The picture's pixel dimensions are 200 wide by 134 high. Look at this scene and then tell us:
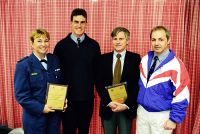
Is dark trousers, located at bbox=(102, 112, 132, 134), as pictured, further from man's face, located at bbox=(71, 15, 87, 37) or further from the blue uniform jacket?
man's face, located at bbox=(71, 15, 87, 37)

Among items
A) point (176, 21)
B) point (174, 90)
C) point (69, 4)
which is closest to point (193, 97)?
point (176, 21)

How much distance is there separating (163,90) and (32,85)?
1130 millimetres

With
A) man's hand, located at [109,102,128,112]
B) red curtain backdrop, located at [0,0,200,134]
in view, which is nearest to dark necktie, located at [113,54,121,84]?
man's hand, located at [109,102,128,112]

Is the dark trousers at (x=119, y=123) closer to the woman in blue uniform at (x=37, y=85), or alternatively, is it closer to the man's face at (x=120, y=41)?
the woman in blue uniform at (x=37, y=85)

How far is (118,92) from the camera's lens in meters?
2.54

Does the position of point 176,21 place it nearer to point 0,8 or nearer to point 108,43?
point 108,43

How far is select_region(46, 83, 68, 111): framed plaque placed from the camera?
7.81 ft

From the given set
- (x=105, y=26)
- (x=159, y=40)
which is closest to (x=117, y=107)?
(x=159, y=40)

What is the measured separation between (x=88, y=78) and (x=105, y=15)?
41.0 inches

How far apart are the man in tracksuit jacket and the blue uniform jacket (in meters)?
0.86

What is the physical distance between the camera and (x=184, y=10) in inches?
124

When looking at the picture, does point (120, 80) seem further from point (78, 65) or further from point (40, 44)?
point (40, 44)

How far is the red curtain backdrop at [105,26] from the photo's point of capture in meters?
3.22

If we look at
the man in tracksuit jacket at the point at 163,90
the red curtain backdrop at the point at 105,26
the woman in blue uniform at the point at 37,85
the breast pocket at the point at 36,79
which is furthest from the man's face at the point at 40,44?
the red curtain backdrop at the point at 105,26
